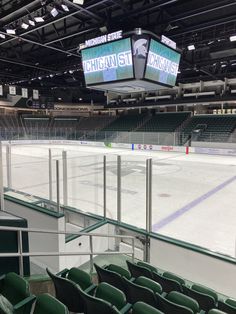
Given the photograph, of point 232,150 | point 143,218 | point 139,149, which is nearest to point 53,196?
point 143,218

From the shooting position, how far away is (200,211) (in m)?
6.52

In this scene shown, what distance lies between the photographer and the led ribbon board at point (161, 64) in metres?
8.12

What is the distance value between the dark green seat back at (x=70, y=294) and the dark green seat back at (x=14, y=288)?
0.28 metres

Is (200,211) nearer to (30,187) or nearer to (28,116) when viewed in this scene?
(30,187)

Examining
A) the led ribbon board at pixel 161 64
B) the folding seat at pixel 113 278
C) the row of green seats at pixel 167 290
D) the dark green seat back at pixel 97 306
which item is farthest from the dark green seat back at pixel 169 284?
the led ribbon board at pixel 161 64

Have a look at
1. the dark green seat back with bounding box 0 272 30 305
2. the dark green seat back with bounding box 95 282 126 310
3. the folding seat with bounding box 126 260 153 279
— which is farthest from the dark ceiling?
the dark green seat back with bounding box 0 272 30 305

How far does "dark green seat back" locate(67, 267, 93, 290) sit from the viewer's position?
2.71m

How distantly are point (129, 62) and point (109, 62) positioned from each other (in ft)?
Result: 2.69

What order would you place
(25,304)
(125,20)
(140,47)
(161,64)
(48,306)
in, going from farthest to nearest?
(125,20) < (161,64) < (140,47) < (25,304) < (48,306)

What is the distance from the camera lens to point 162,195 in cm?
785

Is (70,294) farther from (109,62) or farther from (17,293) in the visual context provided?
(109,62)

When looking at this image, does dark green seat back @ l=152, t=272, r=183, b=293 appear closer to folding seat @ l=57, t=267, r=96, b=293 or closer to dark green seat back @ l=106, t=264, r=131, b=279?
dark green seat back @ l=106, t=264, r=131, b=279

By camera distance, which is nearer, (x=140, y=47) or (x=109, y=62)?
(x=140, y=47)

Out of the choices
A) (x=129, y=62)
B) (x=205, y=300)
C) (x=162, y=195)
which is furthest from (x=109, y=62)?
(x=205, y=300)
